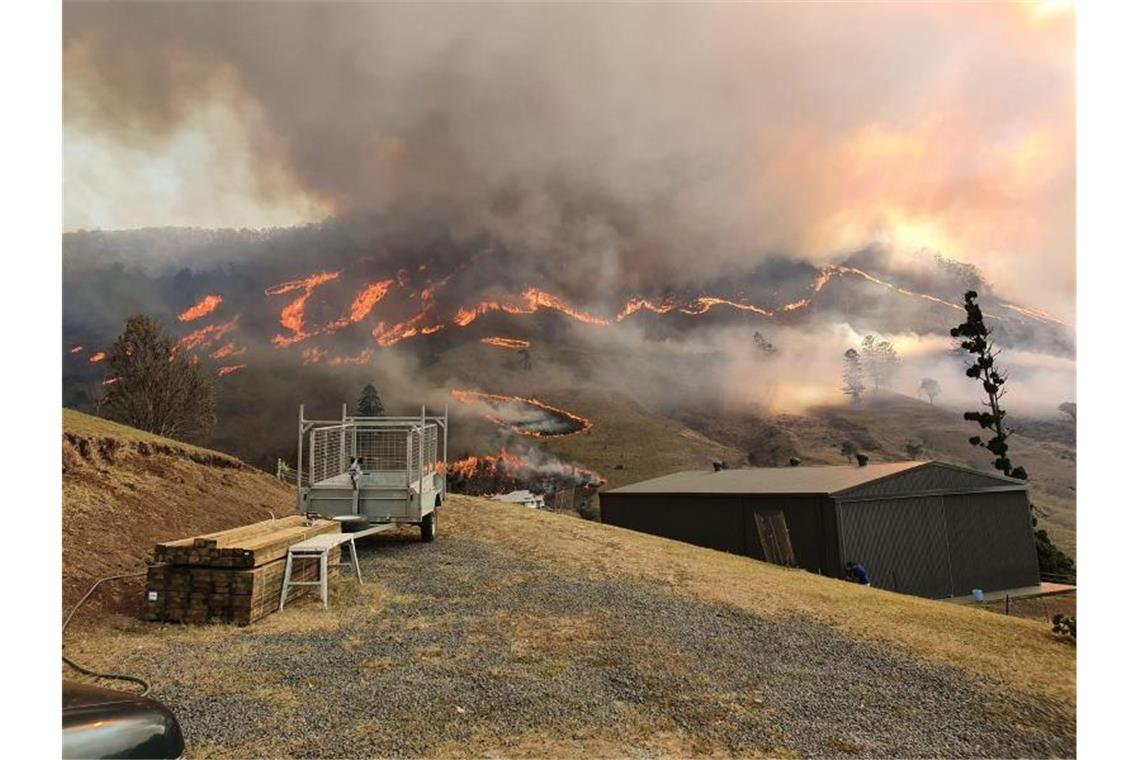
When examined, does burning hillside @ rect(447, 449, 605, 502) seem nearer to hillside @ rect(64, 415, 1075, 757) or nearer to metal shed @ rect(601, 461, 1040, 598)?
metal shed @ rect(601, 461, 1040, 598)

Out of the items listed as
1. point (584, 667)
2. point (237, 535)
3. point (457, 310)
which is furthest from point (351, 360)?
point (584, 667)

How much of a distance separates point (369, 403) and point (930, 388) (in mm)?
90475

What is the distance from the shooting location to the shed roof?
23.2 metres

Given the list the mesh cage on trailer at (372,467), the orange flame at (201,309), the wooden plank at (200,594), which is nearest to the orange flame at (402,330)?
the orange flame at (201,309)

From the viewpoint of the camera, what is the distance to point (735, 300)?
108 metres

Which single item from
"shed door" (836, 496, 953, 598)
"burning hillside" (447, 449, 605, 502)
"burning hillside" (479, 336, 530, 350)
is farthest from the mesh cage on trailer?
"burning hillside" (479, 336, 530, 350)

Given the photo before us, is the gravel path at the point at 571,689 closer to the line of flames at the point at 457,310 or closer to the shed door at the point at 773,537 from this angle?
the shed door at the point at 773,537

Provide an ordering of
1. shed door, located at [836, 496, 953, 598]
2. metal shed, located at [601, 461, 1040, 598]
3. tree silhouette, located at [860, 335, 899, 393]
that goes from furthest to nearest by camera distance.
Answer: tree silhouette, located at [860, 335, 899, 393] → metal shed, located at [601, 461, 1040, 598] → shed door, located at [836, 496, 953, 598]

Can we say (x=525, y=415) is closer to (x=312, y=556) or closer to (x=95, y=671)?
(x=312, y=556)

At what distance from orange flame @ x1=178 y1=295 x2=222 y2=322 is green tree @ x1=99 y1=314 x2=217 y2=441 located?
57071 mm

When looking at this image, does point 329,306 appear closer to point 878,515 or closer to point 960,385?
point 878,515

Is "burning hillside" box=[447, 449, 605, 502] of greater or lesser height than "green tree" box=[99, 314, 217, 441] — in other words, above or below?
below

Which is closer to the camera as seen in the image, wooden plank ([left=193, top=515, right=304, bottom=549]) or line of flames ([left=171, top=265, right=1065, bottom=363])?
wooden plank ([left=193, top=515, right=304, bottom=549])

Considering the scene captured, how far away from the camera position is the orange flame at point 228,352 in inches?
3063
